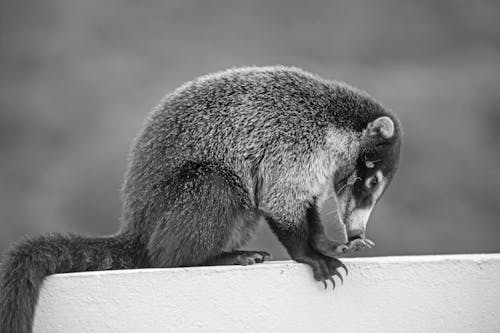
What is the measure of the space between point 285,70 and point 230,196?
1.26 metres

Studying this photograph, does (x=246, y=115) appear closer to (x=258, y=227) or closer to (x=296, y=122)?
(x=296, y=122)

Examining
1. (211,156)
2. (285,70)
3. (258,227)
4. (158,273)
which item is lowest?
(258,227)

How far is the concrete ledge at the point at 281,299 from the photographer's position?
4309 millimetres

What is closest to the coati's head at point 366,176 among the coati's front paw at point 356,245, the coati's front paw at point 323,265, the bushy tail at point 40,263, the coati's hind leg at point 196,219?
the coati's front paw at point 356,245

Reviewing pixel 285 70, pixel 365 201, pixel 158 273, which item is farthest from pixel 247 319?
pixel 285 70

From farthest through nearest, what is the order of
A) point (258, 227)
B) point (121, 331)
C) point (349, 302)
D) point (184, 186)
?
point (258, 227)
point (184, 186)
point (349, 302)
point (121, 331)

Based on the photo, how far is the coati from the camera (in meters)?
A: 4.90

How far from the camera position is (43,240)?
4676mm

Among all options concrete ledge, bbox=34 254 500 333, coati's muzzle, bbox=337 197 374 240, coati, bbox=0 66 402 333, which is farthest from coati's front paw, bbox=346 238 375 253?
coati's muzzle, bbox=337 197 374 240

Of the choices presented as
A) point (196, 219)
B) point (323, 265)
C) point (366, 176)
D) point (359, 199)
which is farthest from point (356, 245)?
point (196, 219)

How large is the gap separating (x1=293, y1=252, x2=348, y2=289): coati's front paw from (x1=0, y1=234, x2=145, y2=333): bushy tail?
119 cm

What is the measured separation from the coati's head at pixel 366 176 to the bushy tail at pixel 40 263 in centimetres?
166

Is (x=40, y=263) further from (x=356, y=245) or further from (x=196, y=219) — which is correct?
(x=356, y=245)

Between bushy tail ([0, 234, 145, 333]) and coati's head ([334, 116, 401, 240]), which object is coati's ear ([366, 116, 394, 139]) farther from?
bushy tail ([0, 234, 145, 333])
